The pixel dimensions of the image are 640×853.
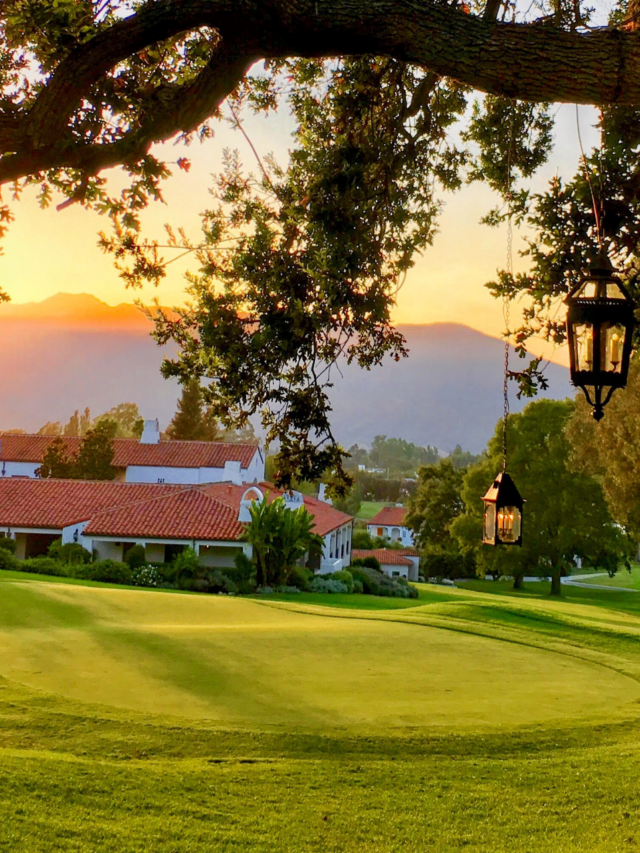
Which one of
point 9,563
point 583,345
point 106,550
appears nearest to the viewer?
point 583,345

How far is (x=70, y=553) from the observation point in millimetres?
32938

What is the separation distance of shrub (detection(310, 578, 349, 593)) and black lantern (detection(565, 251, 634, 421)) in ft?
93.3

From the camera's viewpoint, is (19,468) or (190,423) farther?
(190,423)

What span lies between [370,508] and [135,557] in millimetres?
92155

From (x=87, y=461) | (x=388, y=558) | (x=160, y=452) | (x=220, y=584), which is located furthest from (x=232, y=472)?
(x=220, y=584)

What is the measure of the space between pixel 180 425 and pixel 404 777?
6994cm

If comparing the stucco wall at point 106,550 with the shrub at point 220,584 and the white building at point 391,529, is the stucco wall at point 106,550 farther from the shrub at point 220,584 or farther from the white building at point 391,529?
the white building at point 391,529

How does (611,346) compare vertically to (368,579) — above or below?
above

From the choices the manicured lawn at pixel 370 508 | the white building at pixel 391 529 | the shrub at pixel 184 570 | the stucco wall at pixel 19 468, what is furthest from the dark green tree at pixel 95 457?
the manicured lawn at pixel 370 508

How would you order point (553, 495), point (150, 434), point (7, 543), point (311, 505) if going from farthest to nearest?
point (150, 434) → point (311, 505) → point (553, 495) → point (7, 543)

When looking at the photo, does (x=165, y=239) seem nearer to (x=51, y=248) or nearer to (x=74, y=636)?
(x=74, y=636)

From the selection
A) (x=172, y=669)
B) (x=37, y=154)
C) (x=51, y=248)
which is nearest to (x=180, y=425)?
(x=51, y=248)

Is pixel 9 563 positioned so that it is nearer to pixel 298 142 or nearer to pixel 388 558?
pixel 298 142

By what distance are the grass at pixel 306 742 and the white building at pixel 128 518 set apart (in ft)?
67.4
